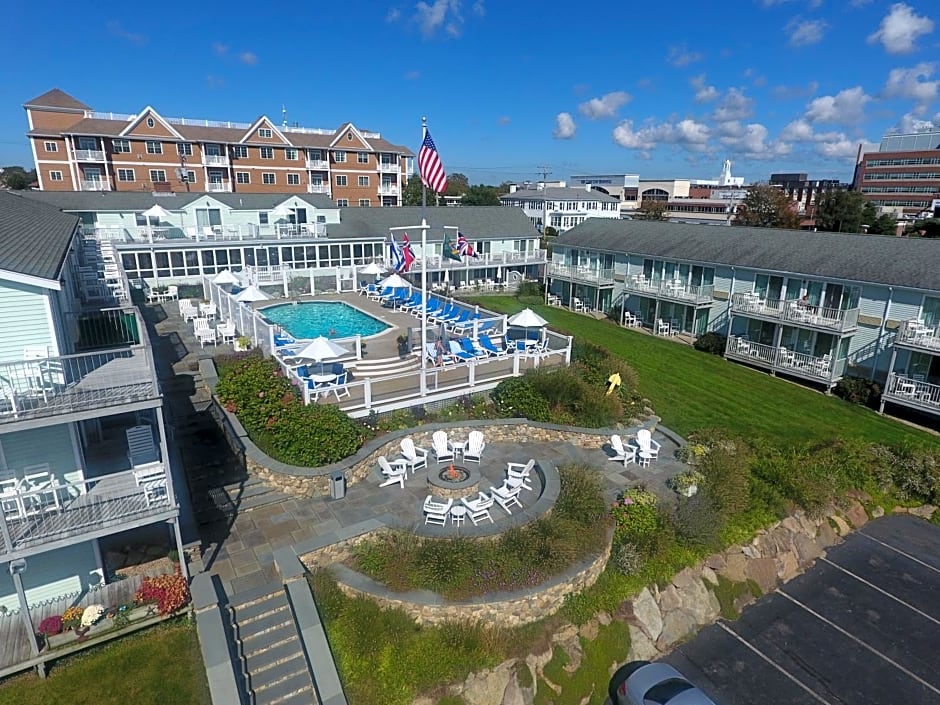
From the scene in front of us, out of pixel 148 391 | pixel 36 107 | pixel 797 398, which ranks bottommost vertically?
pixel 797 398

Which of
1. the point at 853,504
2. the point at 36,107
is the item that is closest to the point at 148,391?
the point at 853,504

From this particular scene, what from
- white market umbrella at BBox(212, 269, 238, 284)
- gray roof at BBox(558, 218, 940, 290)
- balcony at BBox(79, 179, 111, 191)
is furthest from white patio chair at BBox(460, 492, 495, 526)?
balcony at BBox(79, 179, 111, 191)

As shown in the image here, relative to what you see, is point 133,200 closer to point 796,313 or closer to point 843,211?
point 796,313

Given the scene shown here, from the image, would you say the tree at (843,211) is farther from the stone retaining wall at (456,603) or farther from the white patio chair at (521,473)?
the stone retaining wall at (456,603)

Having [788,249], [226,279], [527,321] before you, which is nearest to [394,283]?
[226,279]

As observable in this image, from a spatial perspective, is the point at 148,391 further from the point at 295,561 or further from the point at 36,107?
the point at 36,107

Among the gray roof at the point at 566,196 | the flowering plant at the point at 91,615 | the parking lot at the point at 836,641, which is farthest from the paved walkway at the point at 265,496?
the gray roof at the point at 566,196
